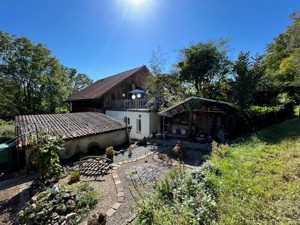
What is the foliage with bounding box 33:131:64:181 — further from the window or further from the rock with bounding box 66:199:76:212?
the window

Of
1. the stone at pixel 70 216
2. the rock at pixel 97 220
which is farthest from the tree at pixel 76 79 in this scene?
the rock at pixel 97 220

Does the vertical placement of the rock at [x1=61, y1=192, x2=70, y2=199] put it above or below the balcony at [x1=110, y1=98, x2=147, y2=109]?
below

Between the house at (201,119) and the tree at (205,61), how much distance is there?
464cm

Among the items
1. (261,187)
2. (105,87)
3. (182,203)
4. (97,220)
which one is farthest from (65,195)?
(105,87)

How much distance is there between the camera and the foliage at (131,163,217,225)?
10.8 ft

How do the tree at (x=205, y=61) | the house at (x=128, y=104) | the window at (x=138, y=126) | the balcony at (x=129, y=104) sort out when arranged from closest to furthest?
the tree at (x=205, y=61) → the house at (x=128, y=104) → the window at (x=138, y=126) → the balcony at (x=129, y=104)

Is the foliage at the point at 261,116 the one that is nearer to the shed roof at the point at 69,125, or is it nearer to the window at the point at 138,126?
the window at the point at 138,126

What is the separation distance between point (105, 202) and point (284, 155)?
675 centimetres

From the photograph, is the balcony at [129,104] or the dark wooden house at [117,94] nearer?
the balcony at [129,104]

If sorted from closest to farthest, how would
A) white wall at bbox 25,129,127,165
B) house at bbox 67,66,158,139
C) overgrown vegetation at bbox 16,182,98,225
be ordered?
overgrown vegetation at bbox 16,182,98,225 < white wall at bbox 25,129,127,165 < house at bbox 67,66,158,139

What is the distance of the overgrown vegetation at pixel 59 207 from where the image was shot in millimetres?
4941

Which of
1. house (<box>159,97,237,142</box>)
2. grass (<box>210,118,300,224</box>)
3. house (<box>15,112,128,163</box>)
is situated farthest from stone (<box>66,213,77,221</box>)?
house (<box>159,97,237,142</box>)

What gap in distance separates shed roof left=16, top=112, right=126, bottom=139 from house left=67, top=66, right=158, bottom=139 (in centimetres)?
213

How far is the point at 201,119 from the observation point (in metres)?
13.4
